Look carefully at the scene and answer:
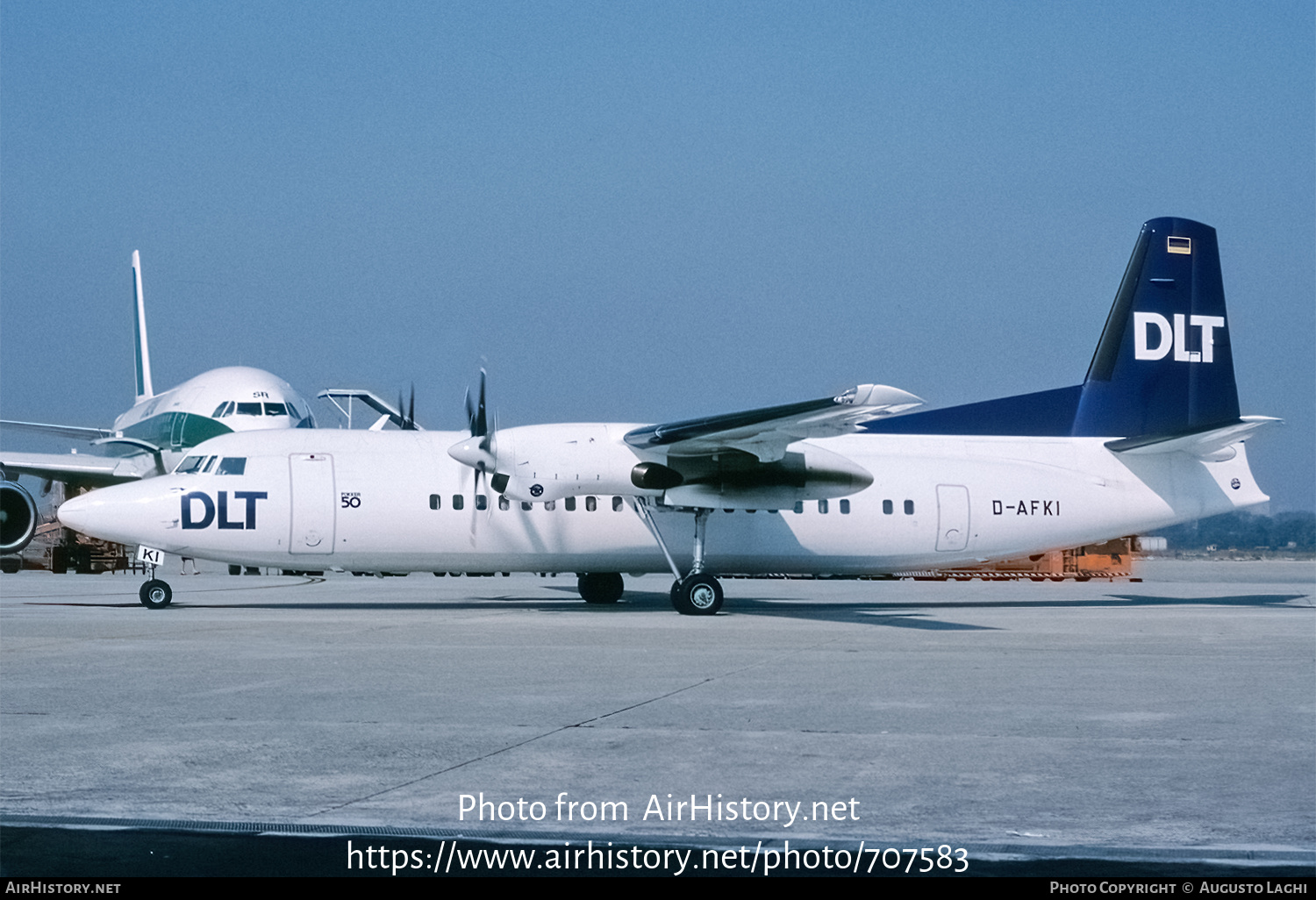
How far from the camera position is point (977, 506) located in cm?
2211

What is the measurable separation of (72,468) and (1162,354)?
2552cm

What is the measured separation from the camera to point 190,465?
2045 centimetres

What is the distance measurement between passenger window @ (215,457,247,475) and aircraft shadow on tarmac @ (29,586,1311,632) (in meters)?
2.32

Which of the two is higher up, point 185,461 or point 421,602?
point 185,461

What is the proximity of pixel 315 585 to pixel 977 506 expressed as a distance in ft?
55.3

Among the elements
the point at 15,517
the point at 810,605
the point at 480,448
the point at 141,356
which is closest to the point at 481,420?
the point at 480,448

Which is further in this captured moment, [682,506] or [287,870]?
[682,506]

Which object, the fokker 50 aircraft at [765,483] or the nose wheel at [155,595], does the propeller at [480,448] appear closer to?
the fokker 50 aircraft at [765,483]

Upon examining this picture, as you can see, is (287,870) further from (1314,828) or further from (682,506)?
(682,506)

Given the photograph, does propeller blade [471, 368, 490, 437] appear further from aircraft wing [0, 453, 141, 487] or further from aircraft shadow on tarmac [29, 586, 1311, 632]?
aircraft wing [0, 453, 141, 487]

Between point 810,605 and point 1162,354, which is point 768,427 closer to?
point 810,605

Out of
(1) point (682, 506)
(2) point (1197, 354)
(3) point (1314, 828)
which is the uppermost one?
(2) point (1197, 354)

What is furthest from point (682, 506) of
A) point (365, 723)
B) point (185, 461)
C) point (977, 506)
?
point (365, 723)

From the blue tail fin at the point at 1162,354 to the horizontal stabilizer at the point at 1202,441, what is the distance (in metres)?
0.58
